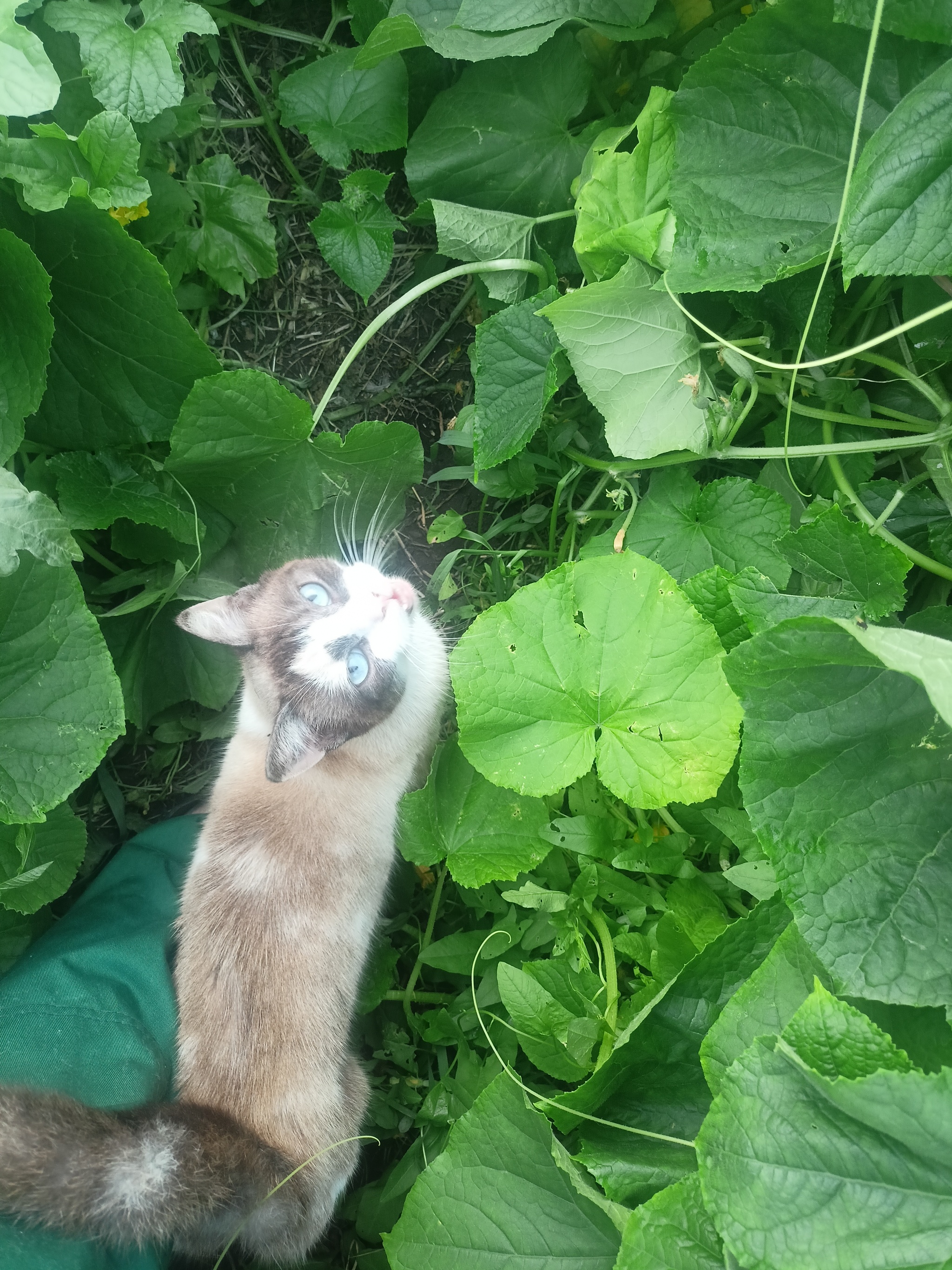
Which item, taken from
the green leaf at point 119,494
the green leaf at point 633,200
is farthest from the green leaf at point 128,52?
the green leaf at point 633,200

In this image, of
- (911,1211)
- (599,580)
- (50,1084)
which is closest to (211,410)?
(599,580)

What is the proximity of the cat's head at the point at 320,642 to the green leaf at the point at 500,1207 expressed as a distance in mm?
870

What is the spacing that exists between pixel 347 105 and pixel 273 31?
0.44 metres

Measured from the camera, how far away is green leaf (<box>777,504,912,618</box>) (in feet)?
5.77

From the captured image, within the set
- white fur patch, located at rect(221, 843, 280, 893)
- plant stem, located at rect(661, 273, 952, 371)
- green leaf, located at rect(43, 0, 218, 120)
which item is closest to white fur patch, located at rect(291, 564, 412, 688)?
white fur patch, located at rect(221, 843, 280, 893)

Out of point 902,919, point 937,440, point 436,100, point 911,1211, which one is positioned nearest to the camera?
point 911,1211

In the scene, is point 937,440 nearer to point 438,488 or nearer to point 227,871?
point 438,488

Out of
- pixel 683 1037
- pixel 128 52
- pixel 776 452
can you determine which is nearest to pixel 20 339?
pixel 128 52

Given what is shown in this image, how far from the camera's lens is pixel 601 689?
6.30 feet

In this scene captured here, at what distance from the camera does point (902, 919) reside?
1.54m

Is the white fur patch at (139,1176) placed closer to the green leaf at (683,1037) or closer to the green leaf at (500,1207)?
the green leaf at (500,1207)

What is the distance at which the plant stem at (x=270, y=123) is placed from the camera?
258cm

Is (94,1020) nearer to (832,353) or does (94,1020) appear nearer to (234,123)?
(832,353)

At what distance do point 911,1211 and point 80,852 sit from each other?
197cm
